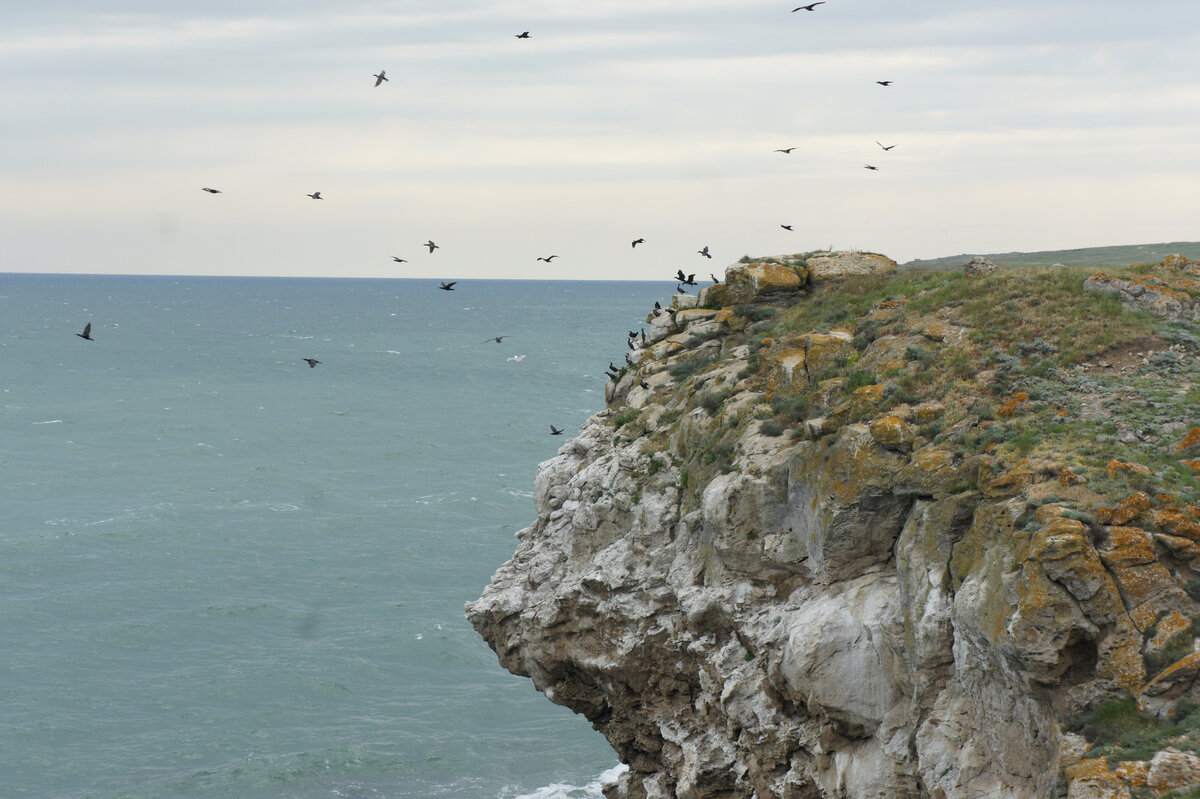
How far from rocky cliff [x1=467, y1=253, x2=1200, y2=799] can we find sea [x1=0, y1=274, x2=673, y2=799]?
47.4 feet

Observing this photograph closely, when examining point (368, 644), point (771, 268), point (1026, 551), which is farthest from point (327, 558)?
point (1026, 551)

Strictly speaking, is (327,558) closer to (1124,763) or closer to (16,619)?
(16,619)

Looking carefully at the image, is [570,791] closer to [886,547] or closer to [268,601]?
[268,601]

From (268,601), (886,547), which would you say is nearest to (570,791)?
(268,601)

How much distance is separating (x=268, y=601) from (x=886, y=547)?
37629 millimetres

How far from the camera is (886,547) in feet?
60.4

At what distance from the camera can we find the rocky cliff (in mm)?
13945

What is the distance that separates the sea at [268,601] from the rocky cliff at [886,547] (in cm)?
1444

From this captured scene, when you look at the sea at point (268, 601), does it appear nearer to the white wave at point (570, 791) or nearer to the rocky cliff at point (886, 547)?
the white wave at point (570, 791)

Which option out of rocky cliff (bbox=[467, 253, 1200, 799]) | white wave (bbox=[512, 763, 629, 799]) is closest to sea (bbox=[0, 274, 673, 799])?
white wave (bbox=[512, 763, 629, 799])

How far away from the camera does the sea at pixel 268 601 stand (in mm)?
37062

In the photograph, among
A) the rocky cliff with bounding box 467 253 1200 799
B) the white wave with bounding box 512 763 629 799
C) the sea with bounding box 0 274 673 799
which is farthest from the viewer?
the sea with bounding box 0 274 673 799

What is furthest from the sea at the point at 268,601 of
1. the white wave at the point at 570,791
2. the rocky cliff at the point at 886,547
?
the rocky cliff at the point at 886,547

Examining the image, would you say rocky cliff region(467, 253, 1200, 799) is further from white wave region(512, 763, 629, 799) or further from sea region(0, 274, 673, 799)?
sea region(0, 274, 673, 799)
